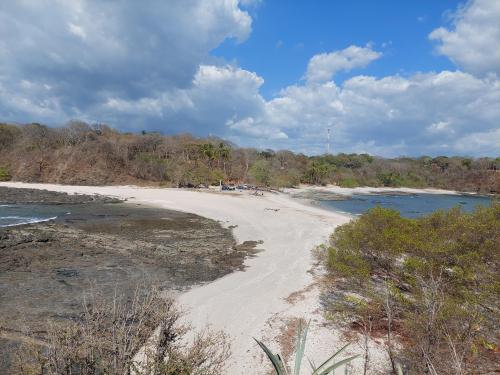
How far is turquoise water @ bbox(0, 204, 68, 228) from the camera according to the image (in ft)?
92.8

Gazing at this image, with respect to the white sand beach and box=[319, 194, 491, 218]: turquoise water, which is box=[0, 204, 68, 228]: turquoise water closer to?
the white sand beach

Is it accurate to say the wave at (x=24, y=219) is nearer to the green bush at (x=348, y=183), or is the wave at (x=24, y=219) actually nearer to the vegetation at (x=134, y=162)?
the vegetation at (x=134, y=162)

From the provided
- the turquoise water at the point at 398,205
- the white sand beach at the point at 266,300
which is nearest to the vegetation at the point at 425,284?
the white sand beach at the point at 266,300

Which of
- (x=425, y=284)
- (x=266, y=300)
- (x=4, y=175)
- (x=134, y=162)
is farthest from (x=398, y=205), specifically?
(x=4, y=175)

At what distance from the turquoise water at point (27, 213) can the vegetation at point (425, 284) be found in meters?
26.9

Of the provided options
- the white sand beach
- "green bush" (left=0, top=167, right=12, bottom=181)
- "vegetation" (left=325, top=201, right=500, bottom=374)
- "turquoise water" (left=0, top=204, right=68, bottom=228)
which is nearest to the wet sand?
the white sand beach

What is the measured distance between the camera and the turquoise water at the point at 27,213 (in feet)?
92.8

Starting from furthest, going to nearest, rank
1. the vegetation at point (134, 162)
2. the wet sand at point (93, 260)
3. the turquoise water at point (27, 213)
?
the vegetation at point (134, 162) < the turquoise water at point (27, 213) < the wet sand at point (93, 260)

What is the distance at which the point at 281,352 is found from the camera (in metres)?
9.10

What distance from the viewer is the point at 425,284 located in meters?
7.91

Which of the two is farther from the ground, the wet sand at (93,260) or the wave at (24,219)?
the wave at (24,219)

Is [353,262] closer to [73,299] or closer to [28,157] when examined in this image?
[73,299]

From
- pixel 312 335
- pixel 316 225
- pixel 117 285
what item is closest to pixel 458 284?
pixel 312 335

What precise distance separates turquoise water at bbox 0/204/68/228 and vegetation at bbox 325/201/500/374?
1060 inches
